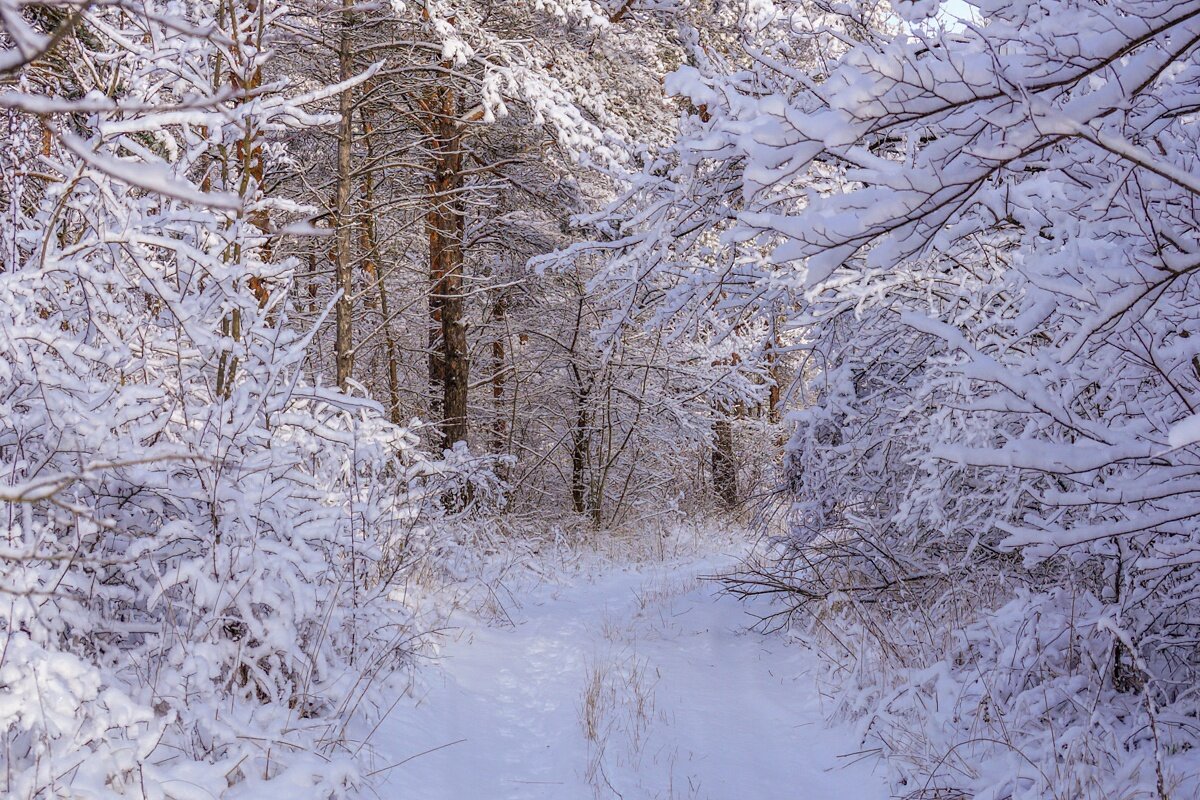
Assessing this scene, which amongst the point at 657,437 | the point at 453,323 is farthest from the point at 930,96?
the point at 657,437

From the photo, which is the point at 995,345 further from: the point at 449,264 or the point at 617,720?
the point at 449,264

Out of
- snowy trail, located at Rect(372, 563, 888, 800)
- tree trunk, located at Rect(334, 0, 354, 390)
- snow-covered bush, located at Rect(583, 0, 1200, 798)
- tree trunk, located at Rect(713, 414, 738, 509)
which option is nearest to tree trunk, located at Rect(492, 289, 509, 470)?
tree trunk, located at Rect(713, 414, 738, 509)

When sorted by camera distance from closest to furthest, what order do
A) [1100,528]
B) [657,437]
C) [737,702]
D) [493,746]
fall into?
[1100,528] → [493,746] → [737,702] → [657,437]

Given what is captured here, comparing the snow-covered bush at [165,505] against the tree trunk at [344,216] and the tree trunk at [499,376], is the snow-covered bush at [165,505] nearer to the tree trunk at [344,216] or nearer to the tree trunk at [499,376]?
the tree trunk at [344,216]

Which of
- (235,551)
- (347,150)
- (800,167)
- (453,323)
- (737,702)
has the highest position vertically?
(347,150)

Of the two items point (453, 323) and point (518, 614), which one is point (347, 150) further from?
point (518, 614)

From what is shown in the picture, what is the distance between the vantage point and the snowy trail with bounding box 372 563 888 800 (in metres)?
A: 3.95

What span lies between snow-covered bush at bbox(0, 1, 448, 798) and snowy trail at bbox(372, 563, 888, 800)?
46cm

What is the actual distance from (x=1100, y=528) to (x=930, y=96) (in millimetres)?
1372

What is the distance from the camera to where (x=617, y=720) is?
4.70 m

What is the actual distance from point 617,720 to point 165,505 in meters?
2.50

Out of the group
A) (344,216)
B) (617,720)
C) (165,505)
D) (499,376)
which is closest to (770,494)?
(617,720)

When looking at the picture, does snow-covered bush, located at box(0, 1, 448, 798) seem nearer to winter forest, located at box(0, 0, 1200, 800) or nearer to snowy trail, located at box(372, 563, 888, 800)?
winter forest, located at box(0, 0, 1200, 800)

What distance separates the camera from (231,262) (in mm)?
4539
